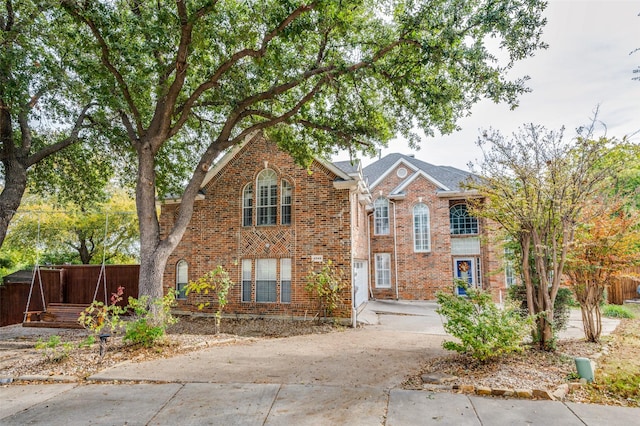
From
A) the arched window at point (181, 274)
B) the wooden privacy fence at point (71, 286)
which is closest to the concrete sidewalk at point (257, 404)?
the arched window at point (181, 274)

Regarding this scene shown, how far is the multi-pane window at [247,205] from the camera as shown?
46.5 ft

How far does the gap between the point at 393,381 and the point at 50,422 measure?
187 inches

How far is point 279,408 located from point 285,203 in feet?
30.7

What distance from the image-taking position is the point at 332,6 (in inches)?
305

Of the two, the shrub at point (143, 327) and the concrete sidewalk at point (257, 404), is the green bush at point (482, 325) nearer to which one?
the concrete sidewalk at point (257, 404)

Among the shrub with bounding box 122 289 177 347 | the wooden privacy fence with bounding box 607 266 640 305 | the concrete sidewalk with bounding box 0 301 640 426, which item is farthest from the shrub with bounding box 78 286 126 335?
the wooden privacy fence with bounding box 607 266 640 305

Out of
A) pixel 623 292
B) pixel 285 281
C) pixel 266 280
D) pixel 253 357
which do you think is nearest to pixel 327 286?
pixel 285 281

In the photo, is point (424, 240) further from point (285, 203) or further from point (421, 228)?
point (285, 203)

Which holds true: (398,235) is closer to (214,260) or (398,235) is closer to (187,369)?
(214,260)

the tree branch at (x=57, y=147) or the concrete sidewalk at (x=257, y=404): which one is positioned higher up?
the tree branch at (x=57, y=147)

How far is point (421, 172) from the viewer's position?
2019 centimetres

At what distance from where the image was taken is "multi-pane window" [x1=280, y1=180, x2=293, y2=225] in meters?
13.7

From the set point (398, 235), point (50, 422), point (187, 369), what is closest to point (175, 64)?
point (187, 369)

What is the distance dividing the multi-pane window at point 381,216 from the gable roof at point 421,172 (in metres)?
0.97
